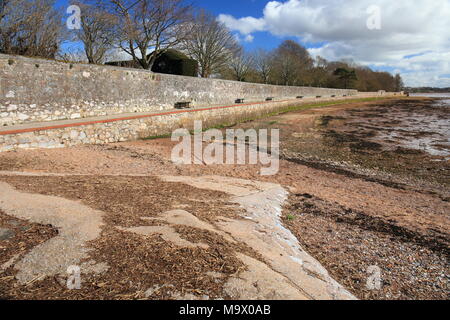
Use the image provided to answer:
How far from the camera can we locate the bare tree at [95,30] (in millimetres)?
16500

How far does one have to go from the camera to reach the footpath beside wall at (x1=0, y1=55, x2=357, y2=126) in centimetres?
900

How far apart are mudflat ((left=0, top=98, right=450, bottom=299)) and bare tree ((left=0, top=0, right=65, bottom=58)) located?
20.5 ft

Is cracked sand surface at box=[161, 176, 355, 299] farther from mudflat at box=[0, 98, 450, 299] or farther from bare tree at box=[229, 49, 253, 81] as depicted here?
bare tree at box=[229, 49, 253, 81]

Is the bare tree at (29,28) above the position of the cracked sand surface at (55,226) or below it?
above

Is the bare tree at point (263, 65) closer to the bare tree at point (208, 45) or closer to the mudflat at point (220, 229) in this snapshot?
the bare tree at point (208, 45)

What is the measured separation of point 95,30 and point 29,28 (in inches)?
237

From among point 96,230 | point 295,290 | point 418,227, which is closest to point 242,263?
point 295,290

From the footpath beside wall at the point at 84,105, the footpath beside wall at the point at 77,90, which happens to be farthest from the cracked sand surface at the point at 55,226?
the footpath beside wall at the point at 77,90

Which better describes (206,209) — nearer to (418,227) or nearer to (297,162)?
(418,227)

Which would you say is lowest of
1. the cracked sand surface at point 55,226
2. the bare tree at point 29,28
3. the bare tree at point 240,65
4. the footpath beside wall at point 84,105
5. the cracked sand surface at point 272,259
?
the cracked sand surface at point 272,259

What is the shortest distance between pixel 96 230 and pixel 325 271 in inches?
101

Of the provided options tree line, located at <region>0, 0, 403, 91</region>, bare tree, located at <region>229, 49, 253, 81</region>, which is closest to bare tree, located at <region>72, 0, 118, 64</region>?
tree line, located at <region>0, 0, 403, 91</region>

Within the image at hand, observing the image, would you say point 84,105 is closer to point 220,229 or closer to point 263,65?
point 220,229

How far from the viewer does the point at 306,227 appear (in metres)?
4.61
